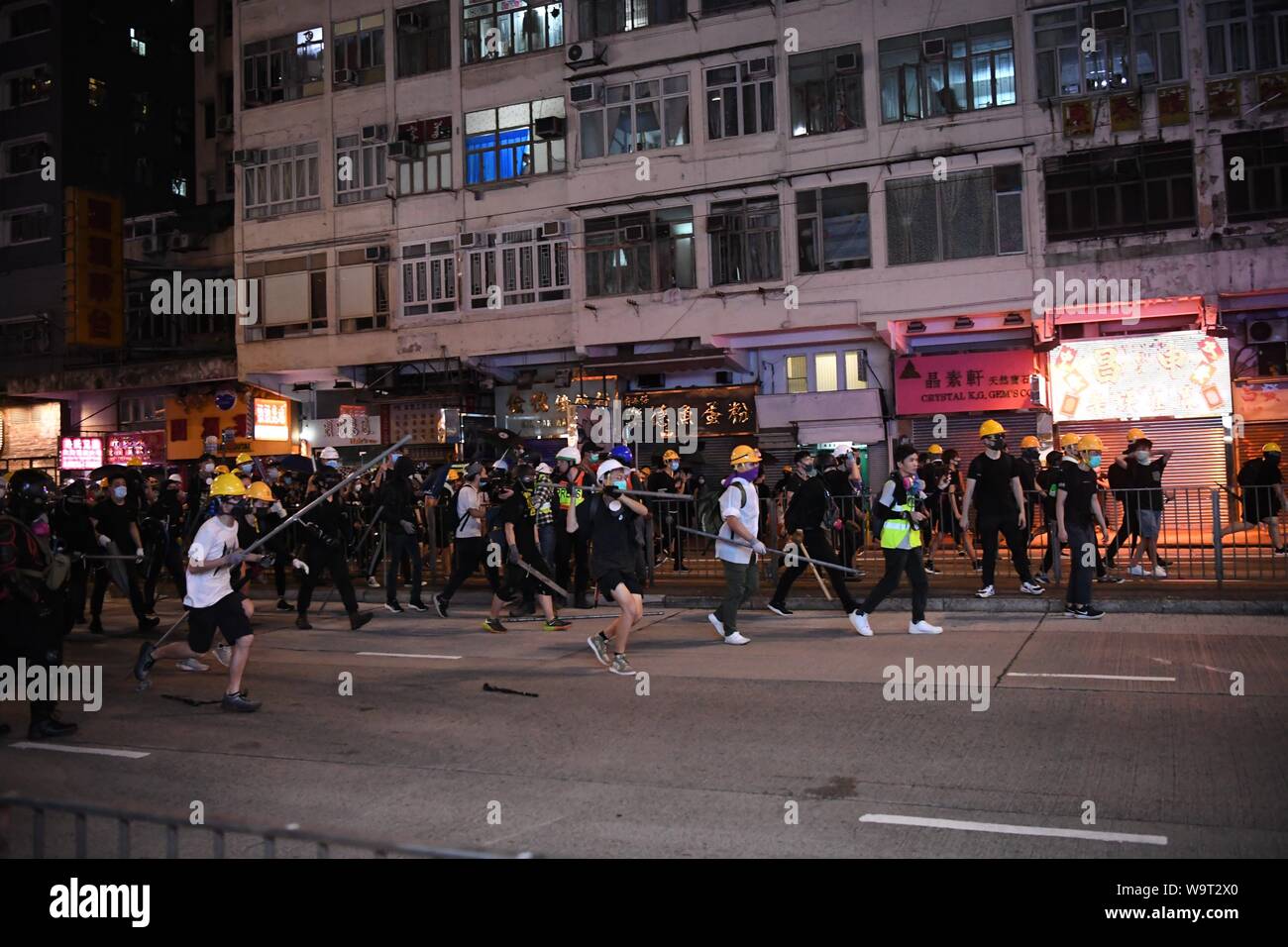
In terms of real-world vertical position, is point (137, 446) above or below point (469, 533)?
above

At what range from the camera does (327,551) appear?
1266cm

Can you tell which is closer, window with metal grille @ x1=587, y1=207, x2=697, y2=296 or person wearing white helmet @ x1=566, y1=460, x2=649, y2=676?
person wearing white helmet @ x1=566, y1=460, x2=649, y2=676

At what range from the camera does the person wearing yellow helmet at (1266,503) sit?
44.2 feet

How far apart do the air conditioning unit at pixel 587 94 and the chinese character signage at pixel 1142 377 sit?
39.0ft

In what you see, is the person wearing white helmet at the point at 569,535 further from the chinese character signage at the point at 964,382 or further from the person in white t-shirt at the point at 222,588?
the chinese character signage at the point at 964,382

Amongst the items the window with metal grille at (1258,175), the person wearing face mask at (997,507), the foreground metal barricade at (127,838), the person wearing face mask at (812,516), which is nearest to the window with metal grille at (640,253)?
the window with metal grille at (1258,175)

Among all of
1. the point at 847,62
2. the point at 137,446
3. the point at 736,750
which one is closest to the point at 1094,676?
the point at 736,750

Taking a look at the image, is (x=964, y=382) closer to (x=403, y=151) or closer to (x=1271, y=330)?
(x=1271, y=330)

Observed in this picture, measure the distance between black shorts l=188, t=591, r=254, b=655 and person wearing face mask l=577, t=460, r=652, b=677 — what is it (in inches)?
118

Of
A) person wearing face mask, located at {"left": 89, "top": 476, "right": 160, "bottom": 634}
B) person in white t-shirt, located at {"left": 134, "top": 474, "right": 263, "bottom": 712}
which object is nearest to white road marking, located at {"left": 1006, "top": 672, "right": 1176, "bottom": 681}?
person in white t-shirt, located at {"left": 134, "top": 474, "right": 263, "bottom": 712}

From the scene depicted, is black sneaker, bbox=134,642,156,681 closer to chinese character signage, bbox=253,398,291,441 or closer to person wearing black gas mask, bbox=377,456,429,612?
person wearing black gas mask, bbox=377,456,429,612

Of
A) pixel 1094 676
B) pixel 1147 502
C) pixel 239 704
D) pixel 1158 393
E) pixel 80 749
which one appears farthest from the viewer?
pixel 1158 393

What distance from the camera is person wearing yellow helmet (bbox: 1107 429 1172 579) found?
1384cm

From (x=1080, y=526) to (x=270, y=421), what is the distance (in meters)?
23.9
